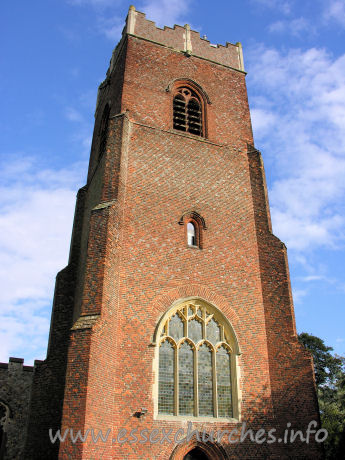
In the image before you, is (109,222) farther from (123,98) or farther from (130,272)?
(123,98)

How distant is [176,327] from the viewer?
13.5 m

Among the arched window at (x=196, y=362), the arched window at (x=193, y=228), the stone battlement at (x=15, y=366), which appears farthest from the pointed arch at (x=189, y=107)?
the stone battlement at (x=15, y=366)

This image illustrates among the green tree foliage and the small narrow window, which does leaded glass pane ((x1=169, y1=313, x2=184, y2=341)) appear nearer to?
the small narrow window

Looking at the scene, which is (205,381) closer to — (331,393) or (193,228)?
(193,228)

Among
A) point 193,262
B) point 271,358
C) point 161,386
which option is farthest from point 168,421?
point 193,262

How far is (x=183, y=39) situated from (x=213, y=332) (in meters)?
14.1

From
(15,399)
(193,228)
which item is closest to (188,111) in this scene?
(193,228)

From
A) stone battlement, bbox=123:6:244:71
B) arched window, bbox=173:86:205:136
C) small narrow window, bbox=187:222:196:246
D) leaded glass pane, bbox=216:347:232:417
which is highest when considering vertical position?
stone battlement, bbox=123:6:244:71

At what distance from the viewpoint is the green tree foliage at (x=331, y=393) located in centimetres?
2058

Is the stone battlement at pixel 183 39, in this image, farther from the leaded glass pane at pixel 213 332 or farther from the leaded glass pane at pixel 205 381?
the leaded glass pane at pixel 205 381

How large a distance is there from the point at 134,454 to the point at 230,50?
1857 centimetres

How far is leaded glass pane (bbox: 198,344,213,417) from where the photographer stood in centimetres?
1268

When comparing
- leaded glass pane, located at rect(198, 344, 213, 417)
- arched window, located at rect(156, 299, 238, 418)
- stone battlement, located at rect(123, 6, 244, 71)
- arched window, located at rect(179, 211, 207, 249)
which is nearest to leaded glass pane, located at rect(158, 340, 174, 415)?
Answer: arched window, located at rect(156, 299, 238, 418)

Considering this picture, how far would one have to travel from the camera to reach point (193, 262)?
14.6 metres
